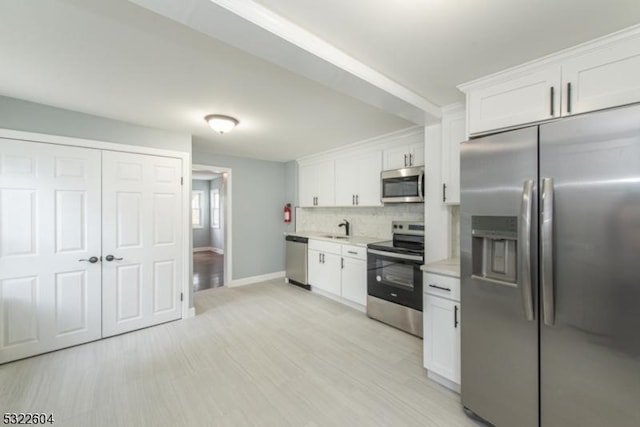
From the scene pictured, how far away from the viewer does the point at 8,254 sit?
2.44m

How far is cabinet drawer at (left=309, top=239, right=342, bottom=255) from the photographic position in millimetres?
4023

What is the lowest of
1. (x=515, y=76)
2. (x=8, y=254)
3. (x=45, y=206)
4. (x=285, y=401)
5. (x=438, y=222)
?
(x=285, y=401)

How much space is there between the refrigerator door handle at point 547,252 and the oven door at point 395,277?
145 centimetres

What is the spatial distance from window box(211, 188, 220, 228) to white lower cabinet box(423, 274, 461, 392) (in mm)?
7885

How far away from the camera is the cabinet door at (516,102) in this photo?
1.69m

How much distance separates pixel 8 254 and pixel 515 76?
4481mm

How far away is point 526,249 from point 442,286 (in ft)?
2.50

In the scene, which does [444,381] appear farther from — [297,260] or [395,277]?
[297,260]

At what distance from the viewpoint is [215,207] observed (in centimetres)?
888

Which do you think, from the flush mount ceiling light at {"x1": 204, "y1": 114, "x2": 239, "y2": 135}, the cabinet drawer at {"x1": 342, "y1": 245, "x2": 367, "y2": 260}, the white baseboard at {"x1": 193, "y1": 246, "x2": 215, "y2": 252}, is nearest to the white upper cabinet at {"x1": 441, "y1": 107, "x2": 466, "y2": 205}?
the cabinet drawer at {"x1": 342, "y1": 245, "x2": 367, "y2": 260}

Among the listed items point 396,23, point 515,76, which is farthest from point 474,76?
point 396,23

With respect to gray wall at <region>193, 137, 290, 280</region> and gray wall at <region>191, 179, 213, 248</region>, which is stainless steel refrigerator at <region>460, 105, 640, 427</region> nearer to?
gray wall at <region>193, 137, 290, 280</region>

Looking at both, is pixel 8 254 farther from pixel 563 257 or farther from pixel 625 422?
pixel 625 422

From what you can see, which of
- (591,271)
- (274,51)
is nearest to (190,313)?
(274,51)
